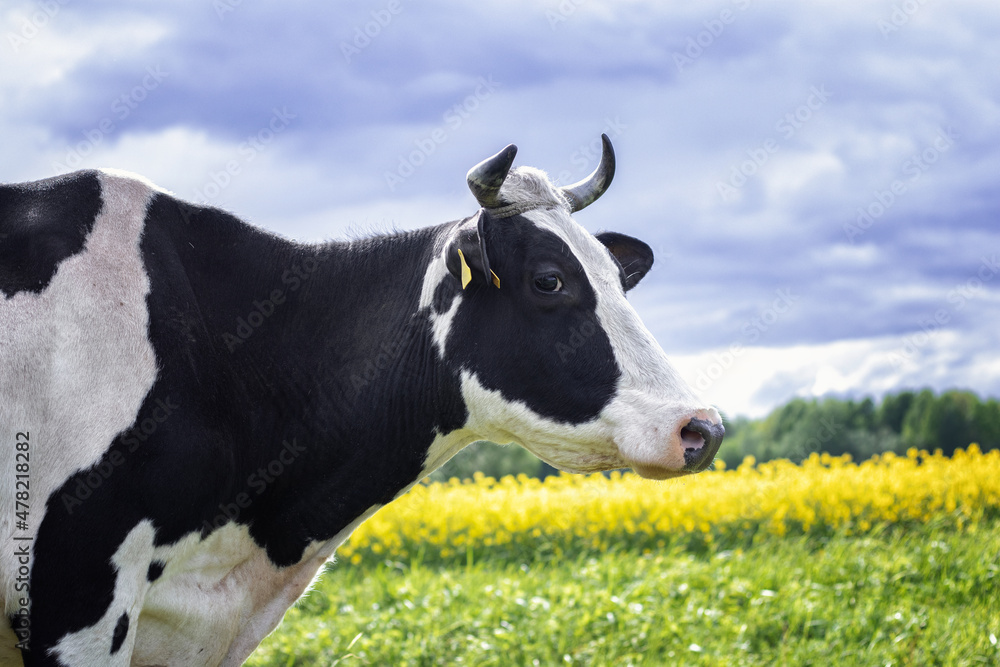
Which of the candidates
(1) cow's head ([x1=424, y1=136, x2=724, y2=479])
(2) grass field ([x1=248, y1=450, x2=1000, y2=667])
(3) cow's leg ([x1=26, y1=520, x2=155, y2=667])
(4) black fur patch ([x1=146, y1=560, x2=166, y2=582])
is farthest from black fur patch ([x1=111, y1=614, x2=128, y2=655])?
(2) grass field ([x1=248, y1=450, x2=1000, y2=667])

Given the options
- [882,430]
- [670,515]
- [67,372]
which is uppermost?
[67,372]

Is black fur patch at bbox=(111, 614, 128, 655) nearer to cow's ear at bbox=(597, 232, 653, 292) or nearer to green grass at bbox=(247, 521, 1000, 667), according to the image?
cow's ear at bbox=(597, 232, 653, 292)

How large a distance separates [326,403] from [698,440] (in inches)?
60.3

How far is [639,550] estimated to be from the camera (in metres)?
10.6

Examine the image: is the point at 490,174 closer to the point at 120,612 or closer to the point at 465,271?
the point at 465,271

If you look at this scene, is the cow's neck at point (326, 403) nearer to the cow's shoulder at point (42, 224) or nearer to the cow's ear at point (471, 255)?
the cow's ear at point (471, 255)

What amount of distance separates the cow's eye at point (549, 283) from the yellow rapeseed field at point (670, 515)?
729 centimetres

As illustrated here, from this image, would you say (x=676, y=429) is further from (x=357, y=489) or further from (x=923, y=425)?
(x=923, y=425)

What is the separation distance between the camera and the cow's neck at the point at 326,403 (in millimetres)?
3703

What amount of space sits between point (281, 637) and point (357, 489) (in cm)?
490

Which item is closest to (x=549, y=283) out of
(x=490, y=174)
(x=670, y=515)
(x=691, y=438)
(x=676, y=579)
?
(x=490, y=174)

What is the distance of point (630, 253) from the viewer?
471 centimetres

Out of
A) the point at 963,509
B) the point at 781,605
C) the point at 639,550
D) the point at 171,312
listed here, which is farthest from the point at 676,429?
the point at 963,509

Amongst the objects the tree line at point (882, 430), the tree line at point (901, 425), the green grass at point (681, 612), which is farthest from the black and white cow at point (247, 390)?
the tree line at point (901, 425)
